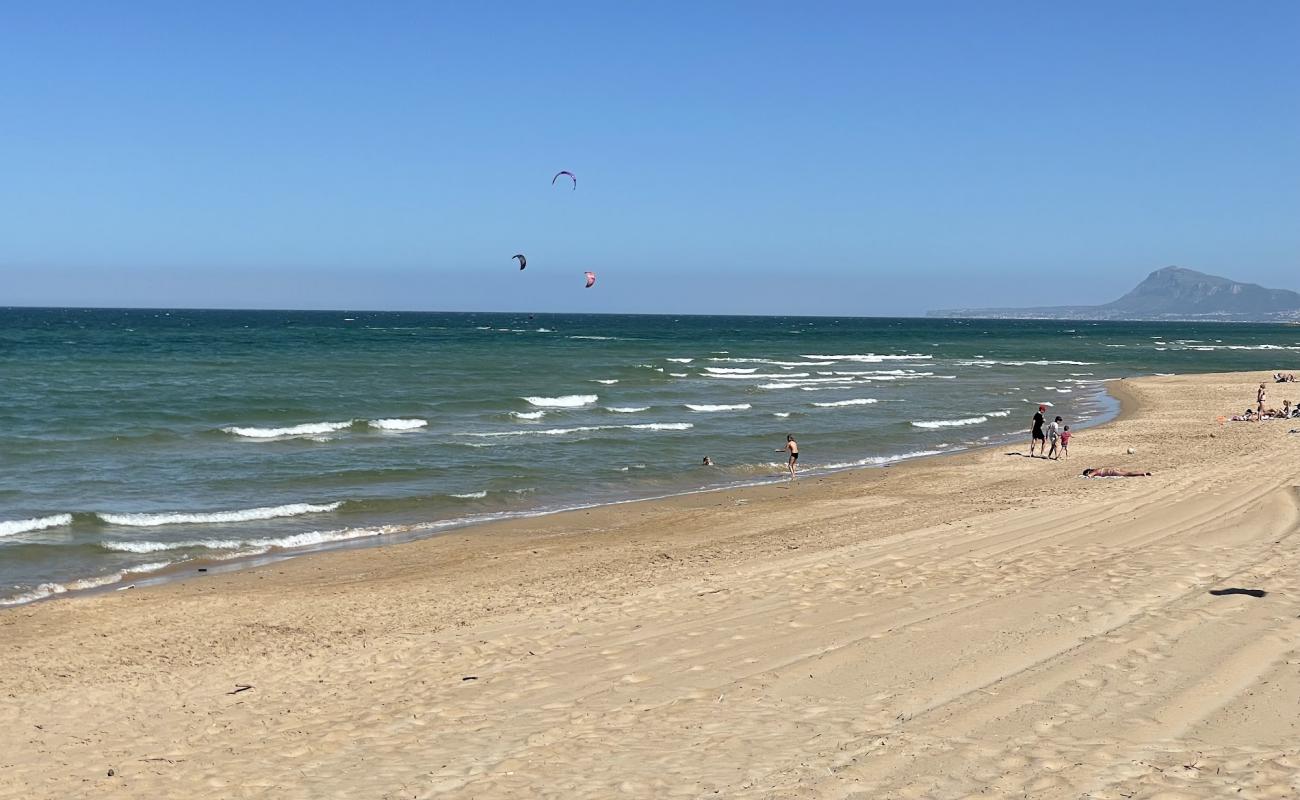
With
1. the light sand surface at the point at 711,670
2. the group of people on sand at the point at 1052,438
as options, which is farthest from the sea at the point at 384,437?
the light sand surface at the point at 711,670

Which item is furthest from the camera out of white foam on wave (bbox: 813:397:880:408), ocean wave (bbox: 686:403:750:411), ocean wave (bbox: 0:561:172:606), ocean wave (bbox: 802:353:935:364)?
ocean wave (bbox: 802:353:935:364)

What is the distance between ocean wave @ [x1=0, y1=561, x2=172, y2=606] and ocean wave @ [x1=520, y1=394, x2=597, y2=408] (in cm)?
2258

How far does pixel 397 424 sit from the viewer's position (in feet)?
102

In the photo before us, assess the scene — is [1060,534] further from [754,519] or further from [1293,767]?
[1293,767]

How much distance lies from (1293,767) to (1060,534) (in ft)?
25.9

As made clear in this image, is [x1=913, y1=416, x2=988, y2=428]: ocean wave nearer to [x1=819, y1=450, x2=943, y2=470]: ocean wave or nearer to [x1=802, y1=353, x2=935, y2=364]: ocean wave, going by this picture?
[x1=819, y1=450, x2=943, y2=470]: ocean wave

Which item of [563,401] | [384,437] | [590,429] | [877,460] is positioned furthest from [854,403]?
[384,437]

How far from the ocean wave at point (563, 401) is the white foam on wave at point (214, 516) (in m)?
18.4

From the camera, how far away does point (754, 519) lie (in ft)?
59.1

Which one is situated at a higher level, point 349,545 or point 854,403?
point 854,403

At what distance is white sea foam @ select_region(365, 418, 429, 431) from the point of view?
100.0 feet

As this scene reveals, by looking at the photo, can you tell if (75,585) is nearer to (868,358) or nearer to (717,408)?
(717,408)

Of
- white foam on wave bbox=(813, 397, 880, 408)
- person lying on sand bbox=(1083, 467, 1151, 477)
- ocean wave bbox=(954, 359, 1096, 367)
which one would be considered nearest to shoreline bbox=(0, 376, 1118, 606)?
person lying on sand bbox=(1083, 467, 1151, 477)

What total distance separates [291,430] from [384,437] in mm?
2929
